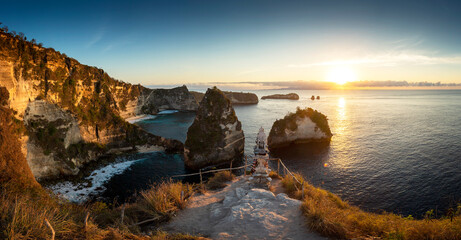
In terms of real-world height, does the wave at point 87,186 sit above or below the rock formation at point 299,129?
below

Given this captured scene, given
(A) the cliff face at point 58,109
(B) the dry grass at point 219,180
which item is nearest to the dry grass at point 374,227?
(B) the dry grass at point 219,180

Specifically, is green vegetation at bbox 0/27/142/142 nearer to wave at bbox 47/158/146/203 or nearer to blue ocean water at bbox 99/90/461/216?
wave at bbox 47/158/146/203

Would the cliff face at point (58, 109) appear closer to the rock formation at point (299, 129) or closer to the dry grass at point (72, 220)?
the rock formation at point (299, 129)

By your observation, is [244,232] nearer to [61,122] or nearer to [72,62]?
[61,122]

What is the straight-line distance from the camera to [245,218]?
9891 millimetres

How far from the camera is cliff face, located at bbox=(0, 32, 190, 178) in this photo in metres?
24.3

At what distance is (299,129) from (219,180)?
113 ft

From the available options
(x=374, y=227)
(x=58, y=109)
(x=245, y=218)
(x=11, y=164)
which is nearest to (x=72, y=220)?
(x=245, y=218)

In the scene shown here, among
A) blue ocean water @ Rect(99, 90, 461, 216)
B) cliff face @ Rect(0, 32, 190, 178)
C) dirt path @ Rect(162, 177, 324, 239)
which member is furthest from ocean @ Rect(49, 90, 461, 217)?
dirt path @ Rect(162, 177, 324, 239)

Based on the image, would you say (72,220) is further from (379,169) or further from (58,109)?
(379,169)

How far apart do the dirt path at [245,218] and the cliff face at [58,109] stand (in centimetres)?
2711

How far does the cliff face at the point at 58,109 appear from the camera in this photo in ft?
79.6

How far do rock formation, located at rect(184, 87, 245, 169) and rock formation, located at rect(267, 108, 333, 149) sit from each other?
416 inches

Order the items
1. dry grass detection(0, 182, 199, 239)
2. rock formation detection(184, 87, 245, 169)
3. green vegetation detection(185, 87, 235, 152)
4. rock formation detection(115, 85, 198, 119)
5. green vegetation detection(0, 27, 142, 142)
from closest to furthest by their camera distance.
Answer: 1. dry grass detection(0, 182, 199, 239)
2. green vegetation detection(0, 27, 142, 142)
3. rock formation detection(184, 87, 245, 169)
4. green vegetation detection(185, 87, 235, 152)
5. rock formation detection(115, 85, 198, 119)
